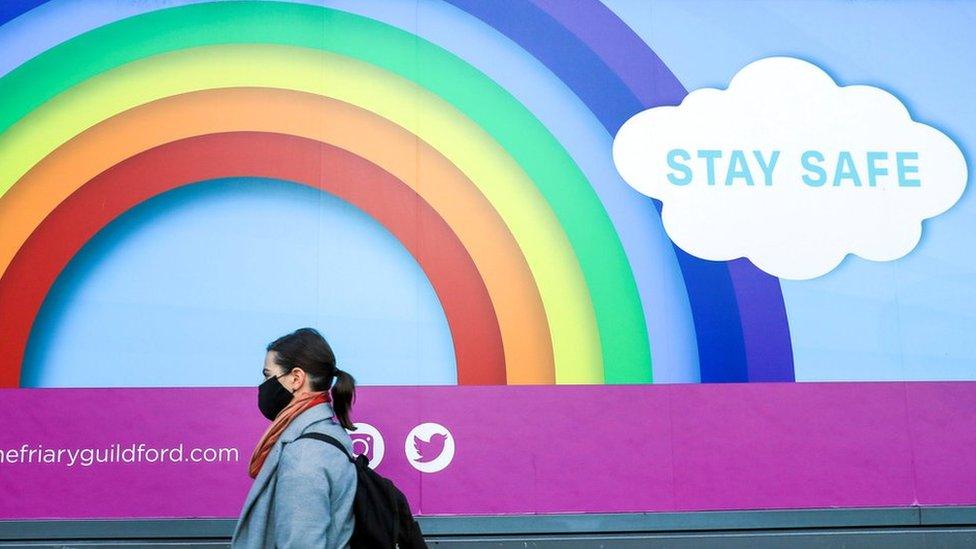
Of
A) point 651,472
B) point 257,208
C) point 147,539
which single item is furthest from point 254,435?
point 651,472

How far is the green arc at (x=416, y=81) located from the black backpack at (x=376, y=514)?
1898mm

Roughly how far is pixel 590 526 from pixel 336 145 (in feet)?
6.89

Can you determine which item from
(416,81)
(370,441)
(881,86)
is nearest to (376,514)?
(370,441)

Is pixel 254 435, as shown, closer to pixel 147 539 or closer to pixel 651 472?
pixel 147 539

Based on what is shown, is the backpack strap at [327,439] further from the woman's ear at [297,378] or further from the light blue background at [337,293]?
the light blue background at [337,293]

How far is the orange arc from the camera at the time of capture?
4504 millimetres

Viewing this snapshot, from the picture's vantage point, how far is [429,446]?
4.50 m

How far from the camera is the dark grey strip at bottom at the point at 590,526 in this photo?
4.35 meters

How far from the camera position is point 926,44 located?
4.97 metres

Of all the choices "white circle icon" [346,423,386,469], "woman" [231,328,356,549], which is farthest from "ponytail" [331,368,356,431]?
"white circle icon" [346,423,386,469]

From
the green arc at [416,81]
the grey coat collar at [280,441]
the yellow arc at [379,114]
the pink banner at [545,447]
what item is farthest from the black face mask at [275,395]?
the green arc at [416,81]

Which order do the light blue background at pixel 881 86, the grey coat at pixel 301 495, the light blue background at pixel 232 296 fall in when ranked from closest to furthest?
the grey coat at pixel 301 495 → the light blue background at pixel 232 296 → the light blue background at pixel 881 86

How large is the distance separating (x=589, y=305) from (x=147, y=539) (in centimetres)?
223

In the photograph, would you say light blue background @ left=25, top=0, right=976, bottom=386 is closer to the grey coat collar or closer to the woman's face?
the woman's face
